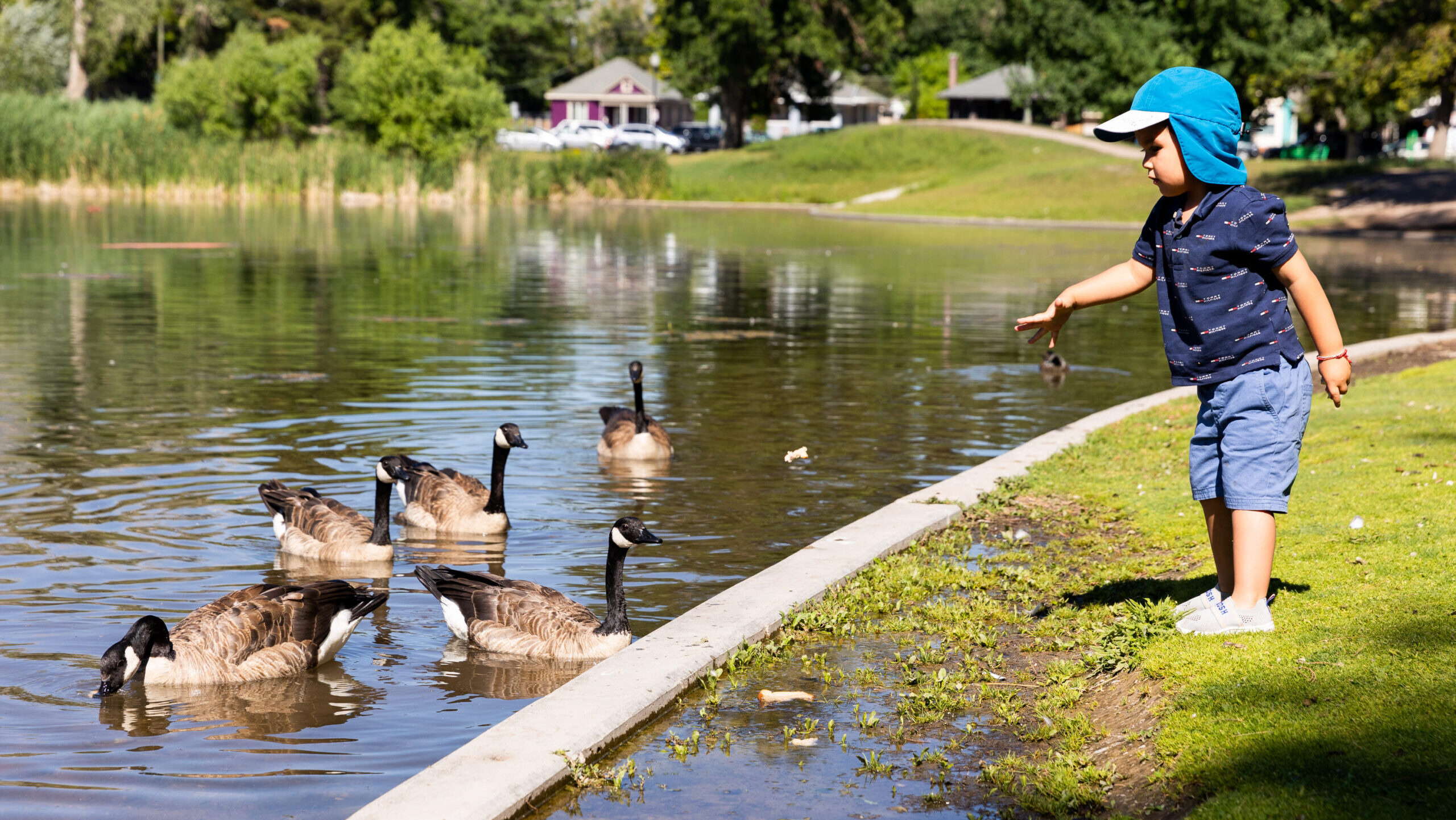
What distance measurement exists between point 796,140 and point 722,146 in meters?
11.1

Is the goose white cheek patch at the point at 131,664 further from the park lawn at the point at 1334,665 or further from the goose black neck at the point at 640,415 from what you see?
the goose black neck at the point at 640,415

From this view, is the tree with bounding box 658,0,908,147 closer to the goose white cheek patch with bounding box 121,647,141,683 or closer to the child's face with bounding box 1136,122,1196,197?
A: the goose white cheek patch with bounding box 121,647,141,683

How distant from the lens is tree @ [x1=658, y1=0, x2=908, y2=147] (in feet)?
278

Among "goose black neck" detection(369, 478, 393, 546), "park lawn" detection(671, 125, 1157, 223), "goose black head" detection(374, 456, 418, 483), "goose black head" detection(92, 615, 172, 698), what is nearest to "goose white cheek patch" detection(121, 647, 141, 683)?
"goose black head" detection(92, 615, 172, 698)

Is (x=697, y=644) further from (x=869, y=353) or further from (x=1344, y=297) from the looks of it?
(x=1344, y=297)

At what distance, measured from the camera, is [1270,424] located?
6.30 meters

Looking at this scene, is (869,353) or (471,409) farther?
(869,353)

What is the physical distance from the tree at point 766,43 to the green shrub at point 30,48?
123ft

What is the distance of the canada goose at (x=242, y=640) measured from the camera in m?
7.48

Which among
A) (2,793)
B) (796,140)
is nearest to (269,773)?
(2,793)

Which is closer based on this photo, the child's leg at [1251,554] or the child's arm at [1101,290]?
the child's leg at [1251,554]

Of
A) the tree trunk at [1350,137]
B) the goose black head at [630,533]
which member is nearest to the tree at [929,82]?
the tree trunk at [1350,137]

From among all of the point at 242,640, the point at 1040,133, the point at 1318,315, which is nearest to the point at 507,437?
the point at 242,640

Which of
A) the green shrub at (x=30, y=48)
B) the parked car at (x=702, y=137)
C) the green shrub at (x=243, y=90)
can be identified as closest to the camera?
the green shrub at (x=243, y=90)
